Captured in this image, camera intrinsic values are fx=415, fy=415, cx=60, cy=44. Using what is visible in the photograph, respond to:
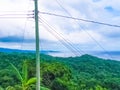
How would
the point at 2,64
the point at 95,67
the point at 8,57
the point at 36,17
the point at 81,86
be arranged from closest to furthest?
the point at 36,17, the point at 81,86, the point at 2,64, the point at 8,57, the point at 95,67

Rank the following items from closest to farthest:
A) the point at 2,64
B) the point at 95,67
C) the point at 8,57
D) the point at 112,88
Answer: the point at 112,88, the point at 2,64, the point at 8,57, the point at 95,67


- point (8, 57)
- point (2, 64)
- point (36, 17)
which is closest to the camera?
point (36, 17)

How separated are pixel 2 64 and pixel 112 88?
19907 millimetres

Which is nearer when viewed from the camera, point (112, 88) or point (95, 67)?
point (112, 88)

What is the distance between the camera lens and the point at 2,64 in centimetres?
6950

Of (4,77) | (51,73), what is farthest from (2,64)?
(51,73)

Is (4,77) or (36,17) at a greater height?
(36,17)

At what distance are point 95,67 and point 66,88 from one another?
1265 inches

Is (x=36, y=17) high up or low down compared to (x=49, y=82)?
up

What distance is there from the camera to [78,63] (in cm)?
8638

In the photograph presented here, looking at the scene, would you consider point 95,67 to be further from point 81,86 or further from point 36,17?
point 36,17

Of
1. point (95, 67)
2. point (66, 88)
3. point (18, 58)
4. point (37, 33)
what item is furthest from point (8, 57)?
point (37, 33)

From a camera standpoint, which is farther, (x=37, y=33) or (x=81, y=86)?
(x=81, y=86)

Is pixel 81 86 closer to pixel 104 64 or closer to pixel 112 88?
pixel 112 88
